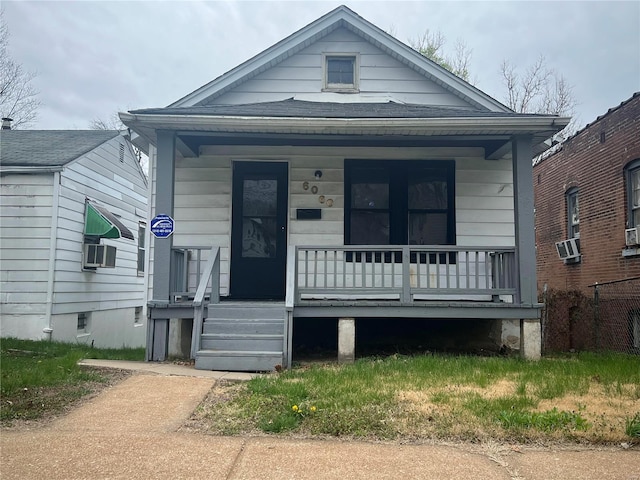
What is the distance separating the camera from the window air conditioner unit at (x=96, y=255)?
1120 centimetres

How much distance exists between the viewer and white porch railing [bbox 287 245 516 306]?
7012 millimetres

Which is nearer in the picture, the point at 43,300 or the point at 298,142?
the point at 298,142

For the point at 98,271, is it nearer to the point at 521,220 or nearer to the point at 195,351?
the point at 195,351

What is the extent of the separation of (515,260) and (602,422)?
11.6ft

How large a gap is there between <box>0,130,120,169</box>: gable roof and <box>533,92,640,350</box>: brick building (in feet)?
34.0

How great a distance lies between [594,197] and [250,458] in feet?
32.5

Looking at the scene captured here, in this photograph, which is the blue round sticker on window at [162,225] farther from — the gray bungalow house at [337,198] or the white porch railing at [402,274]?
the white porch railing at [402,274]

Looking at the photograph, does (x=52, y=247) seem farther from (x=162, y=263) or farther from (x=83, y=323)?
(x=162, y=263)

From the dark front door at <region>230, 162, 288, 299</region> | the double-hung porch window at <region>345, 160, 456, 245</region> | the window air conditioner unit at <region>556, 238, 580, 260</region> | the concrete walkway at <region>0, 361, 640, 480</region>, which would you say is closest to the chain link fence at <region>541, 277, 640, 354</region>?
the window air conditioner unit at <region>556, 238, 580, 260</region>

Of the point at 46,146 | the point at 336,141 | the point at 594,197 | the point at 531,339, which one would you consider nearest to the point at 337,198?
the point at 336,141

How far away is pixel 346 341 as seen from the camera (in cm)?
684

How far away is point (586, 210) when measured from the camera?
10922 mm

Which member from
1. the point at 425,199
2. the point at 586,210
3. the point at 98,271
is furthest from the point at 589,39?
the point at 98,271

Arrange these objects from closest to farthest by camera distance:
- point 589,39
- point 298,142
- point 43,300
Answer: point 298,142 → point 43,300 → point 589,39
